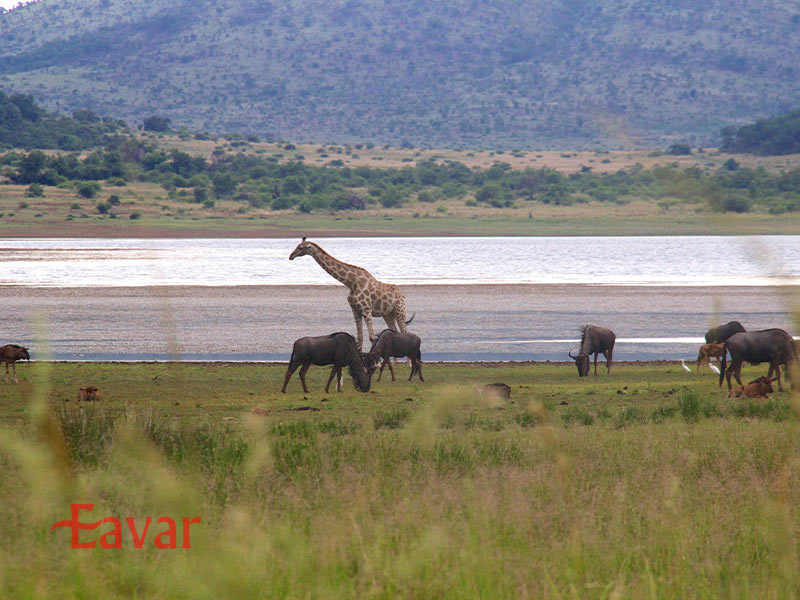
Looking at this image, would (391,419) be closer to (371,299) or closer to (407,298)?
(371,299)

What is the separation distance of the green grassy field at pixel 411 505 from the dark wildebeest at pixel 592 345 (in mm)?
6069

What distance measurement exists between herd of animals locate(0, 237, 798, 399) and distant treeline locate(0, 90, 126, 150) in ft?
300

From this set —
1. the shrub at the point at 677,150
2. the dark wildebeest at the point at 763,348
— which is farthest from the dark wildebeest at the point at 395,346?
the shrub at the point at 677,150

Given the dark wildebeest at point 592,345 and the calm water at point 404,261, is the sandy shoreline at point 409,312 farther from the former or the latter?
the dark wildebeest at point 592,345

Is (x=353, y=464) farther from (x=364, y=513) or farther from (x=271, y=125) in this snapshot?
(x=271, y=125)

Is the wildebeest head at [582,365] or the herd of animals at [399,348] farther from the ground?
the herd of animals at [399,348]

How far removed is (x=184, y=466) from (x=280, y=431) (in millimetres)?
2847

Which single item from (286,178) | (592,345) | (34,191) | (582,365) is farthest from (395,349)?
(286,178)

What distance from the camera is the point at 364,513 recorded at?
252 inches

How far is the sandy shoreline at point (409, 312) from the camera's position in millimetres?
22344

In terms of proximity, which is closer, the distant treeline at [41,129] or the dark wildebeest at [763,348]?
the dark wildebeest at [763,348]

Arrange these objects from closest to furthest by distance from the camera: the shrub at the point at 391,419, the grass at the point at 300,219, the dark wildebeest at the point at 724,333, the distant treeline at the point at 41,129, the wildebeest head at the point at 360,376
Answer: the shrub at the point at 391,419, the wildebeest head at the point at 360,376, the dark wildebeest at the point at 724,333, the grass at the point at 300,219, the distant treeline at the point at 41,129

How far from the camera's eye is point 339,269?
22.8m

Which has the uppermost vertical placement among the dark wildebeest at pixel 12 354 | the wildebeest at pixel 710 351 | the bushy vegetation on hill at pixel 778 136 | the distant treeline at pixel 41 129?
the distant treeline at pixel 41 129
